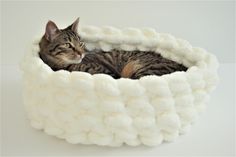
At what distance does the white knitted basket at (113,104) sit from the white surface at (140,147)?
29 mm

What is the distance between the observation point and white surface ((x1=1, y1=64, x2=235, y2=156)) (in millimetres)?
1250

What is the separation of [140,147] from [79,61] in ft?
1.42

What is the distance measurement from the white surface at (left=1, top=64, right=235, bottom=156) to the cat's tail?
0.32 metres

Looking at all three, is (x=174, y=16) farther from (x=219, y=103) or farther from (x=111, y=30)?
(x=219, y=103)

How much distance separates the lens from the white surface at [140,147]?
125 cm

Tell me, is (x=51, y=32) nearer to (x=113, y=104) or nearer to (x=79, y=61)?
(x=79, y=61)

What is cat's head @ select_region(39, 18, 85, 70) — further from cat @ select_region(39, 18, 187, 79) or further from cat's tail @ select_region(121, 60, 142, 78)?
cat's tail @ select_region(121, 60, 142, 78)

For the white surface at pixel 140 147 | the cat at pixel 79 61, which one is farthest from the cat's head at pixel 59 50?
the white surface at pixel 140 147

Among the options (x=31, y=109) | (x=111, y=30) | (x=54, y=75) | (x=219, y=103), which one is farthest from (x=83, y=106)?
(x=219, y=103)

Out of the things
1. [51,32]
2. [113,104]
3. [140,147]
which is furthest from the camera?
[51,32]

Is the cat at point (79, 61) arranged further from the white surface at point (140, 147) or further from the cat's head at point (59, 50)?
the white surface at point (140, 147)

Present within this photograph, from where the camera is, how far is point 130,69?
1484 mm

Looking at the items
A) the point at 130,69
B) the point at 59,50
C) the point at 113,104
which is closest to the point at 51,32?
the point at 59,50

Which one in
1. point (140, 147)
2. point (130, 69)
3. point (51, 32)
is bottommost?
point (140, 147)
